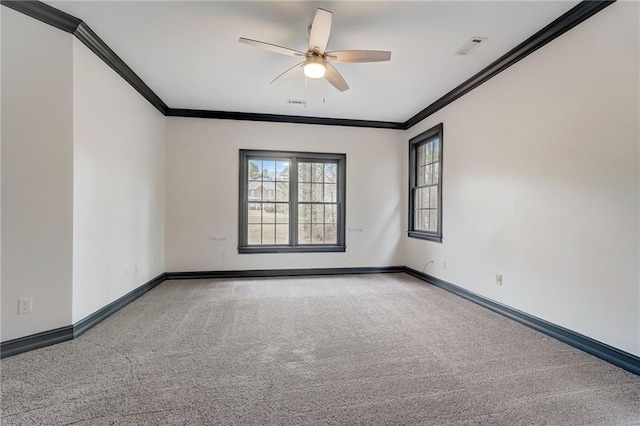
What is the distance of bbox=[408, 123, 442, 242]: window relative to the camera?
15.0ft

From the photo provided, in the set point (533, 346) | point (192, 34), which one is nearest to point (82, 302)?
point (192, 34)

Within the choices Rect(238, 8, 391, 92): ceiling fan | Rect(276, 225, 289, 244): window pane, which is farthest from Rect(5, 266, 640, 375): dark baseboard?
Rect(238, 8, 391, 92): ceiling fan

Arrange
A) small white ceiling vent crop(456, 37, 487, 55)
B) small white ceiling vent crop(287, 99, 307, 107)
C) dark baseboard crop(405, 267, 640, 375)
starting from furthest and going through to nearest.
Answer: small white ceiling vent crop(287, 99, 307, 107)
small white ceiling vent crop(456, 37, 487, 55)
dark baseboard crop(405, 267, 640, 375)

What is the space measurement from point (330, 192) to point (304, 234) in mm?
903

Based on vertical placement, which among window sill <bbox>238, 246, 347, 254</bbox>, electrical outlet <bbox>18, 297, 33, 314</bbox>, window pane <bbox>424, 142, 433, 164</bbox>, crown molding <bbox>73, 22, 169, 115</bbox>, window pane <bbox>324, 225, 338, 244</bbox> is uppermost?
crown molding <bbox>73, 22, 169, 115</bbox>

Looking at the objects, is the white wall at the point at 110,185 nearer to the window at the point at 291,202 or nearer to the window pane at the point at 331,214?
the window at the point at 291,202

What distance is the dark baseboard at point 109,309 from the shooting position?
267 cm

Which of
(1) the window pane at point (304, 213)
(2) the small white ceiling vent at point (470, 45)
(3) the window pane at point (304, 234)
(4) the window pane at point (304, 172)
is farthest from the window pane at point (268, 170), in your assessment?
(2) the small white ceiling vent at point (470, 45)

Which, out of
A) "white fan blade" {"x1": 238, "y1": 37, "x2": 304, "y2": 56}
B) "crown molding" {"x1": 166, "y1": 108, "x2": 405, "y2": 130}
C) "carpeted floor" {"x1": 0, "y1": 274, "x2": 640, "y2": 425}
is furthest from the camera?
"crown molding" {"x1": 166, "y1": 108, "x2": 405, "y2": 130}

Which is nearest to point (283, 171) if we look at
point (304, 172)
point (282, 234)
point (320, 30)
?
point (304, 172)

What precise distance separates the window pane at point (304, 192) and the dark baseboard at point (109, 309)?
2.64m

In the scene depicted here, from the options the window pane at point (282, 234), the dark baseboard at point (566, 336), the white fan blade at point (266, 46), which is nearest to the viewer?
the dark baseboard at point (566, 336)

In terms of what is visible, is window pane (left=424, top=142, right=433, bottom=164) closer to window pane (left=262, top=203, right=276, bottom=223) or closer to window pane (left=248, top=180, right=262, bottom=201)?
window pane (left=262, top=203, right=276, bottom=223)

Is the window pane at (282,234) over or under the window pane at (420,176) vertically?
under
